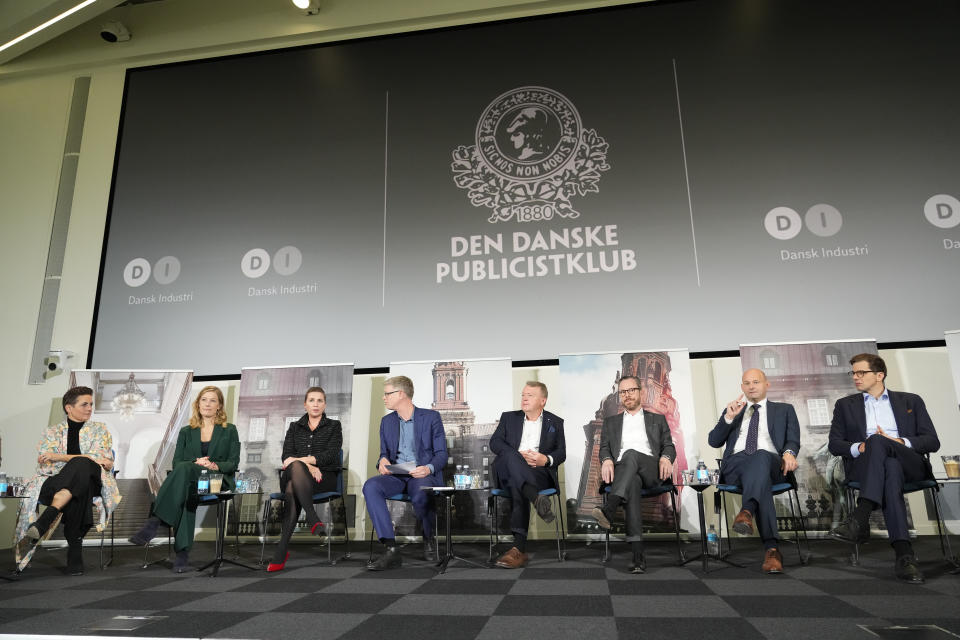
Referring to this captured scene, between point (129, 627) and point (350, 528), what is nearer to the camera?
point (129, 627)

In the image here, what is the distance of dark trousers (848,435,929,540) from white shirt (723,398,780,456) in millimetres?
557

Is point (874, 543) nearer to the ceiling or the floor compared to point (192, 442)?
nearer to the floor

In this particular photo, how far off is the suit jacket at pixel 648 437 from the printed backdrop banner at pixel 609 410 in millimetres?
642

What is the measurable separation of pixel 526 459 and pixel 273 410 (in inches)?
95.3

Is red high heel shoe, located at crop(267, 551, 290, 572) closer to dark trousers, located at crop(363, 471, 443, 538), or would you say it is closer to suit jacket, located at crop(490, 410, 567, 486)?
dark trousers, located at crop(363, 471, 443, 538)

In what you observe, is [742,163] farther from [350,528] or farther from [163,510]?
[163,510]

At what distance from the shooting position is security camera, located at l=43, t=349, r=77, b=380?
6.01m

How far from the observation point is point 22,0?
6.01m

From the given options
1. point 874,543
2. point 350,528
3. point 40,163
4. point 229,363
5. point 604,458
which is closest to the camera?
point 604,458

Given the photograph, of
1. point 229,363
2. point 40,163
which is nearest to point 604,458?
point 229,363

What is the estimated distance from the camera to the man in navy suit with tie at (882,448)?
3080 mm

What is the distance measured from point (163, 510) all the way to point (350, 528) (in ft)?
5.67

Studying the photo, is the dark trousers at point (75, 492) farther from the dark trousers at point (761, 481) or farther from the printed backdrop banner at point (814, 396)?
the printed backdrop banner at point (814, 396)

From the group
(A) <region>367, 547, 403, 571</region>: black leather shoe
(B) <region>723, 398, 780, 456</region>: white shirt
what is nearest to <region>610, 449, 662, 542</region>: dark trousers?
(B) <region>723, 398, 780, 456</region>: white shirt
